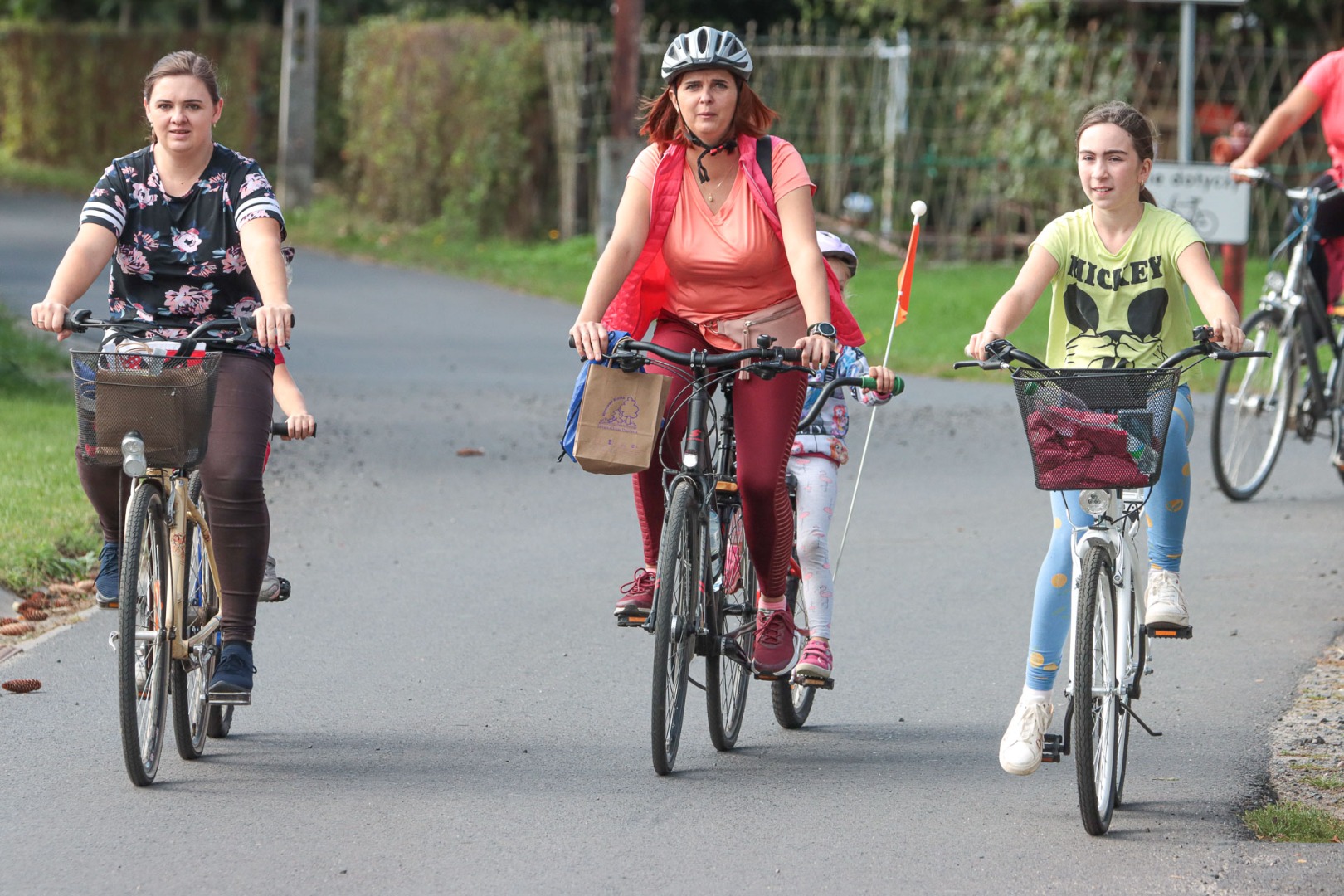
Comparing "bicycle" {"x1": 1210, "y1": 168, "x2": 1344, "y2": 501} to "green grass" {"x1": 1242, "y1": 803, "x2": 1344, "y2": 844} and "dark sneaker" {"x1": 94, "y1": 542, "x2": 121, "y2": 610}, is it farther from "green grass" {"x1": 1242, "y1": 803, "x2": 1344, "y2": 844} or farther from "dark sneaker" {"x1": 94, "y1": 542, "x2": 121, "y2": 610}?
"dark sneaker" {"x1": 94, "y1": 542, "x2": 121, "y2": 610}

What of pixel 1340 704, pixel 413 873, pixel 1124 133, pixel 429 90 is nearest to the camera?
pixel 413 873

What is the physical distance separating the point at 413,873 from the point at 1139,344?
2.37 meters

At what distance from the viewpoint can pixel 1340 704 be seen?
19.9 feet

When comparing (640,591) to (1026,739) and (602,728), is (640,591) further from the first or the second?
(1026,739)

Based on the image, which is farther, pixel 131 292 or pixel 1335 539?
pixel 1335 539

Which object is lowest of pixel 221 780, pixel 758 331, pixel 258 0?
pixel 221 780

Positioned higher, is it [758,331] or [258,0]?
[258,0]

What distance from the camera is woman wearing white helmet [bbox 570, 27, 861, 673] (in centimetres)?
534

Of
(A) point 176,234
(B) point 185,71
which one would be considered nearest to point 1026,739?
(A) point 176,234

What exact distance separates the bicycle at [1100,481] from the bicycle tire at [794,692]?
3.64 ft

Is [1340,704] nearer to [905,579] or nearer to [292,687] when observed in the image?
[905,579]

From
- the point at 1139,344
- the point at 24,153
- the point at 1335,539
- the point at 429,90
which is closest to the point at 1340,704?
the point at 1139,344

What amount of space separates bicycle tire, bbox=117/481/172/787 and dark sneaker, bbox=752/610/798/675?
1667mm

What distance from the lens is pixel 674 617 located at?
5180 mm
